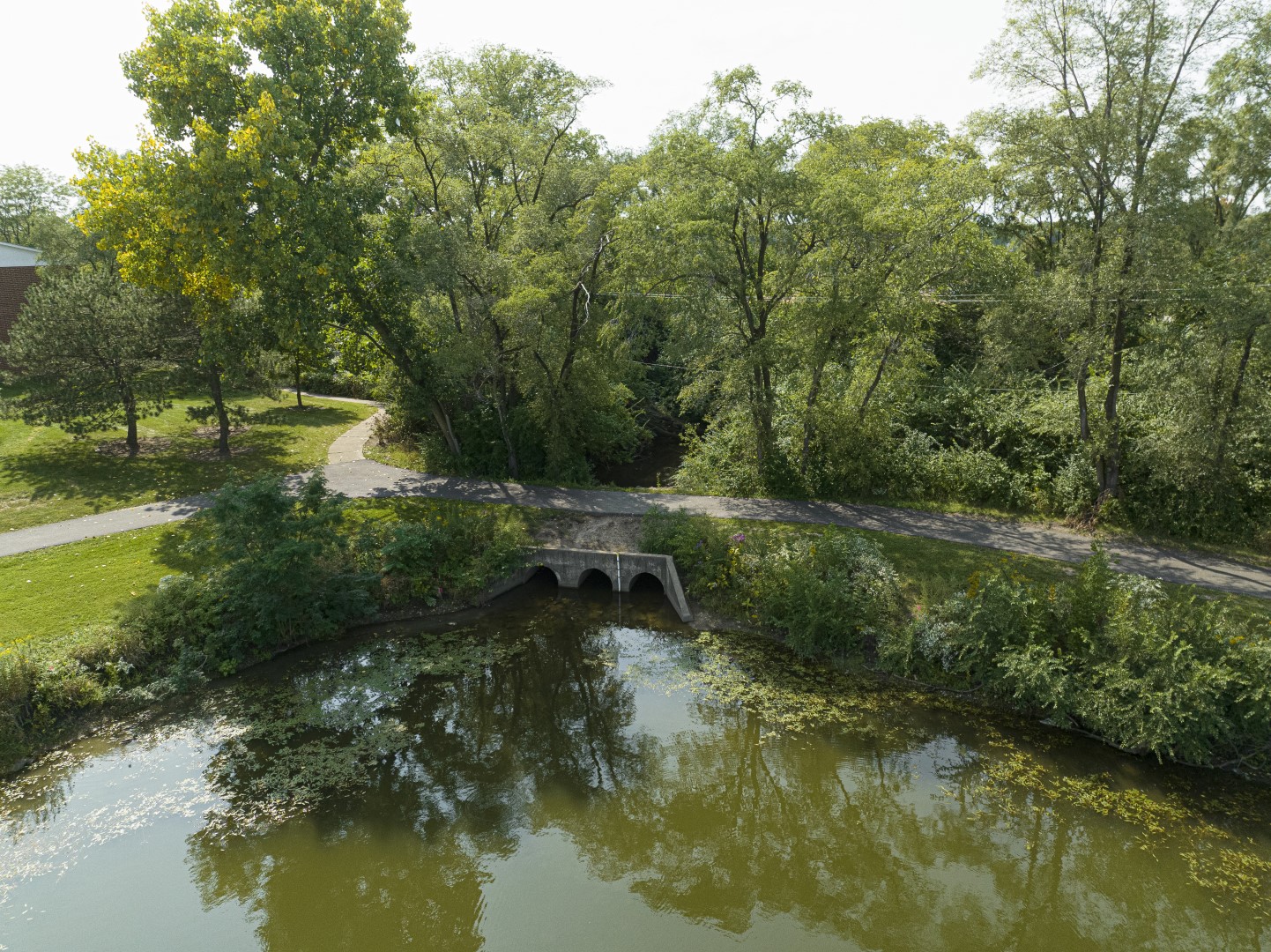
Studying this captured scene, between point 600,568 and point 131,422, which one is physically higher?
point 131,422

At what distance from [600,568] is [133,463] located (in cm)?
1402

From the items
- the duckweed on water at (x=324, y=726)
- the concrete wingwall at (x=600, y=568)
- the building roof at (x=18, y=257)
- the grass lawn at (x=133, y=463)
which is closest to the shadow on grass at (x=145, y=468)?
the grass lawn at (x=133, y=463)

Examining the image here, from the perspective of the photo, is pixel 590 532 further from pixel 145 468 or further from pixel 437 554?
pixel 145 468

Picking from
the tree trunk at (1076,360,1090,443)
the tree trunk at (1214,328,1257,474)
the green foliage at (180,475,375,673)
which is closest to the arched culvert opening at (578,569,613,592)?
the green foliage at (180,475,375,673)

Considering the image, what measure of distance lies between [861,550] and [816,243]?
7.27 meters

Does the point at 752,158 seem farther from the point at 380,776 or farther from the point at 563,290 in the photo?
the point at 380,776

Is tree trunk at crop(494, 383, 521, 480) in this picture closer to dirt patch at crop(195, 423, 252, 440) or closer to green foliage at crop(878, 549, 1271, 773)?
dirt patch at crop(195, 423, 252, 440)

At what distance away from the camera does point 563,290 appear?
695 inches

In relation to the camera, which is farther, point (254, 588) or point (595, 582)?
point (595, 582)

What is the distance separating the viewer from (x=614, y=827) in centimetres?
928

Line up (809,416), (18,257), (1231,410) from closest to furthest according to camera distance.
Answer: (1231,410) → (809,416) → (18,257)

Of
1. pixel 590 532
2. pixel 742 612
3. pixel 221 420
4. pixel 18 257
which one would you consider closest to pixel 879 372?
pixel 742 612

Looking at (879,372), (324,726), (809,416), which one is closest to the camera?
(324,726)

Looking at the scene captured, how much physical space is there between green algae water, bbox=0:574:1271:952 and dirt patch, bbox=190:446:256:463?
10655mm
